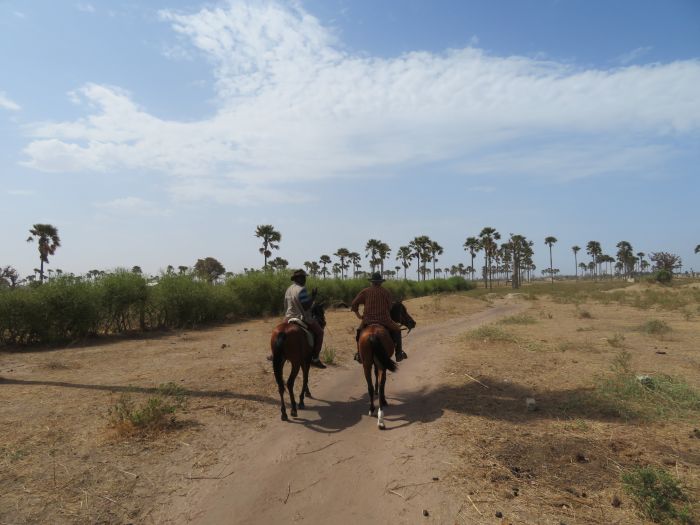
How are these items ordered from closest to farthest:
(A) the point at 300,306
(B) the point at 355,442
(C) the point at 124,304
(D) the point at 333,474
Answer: (D) the point at 333,474
(B) the point at 355,442
(A) the point at 300,306
(C) the point at 124,304

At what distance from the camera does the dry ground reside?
4059 millimetres

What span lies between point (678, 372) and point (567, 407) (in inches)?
166

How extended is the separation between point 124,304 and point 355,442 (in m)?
16.3

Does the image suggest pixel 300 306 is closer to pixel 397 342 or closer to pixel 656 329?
pixel 397 342

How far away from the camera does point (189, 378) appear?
9.48 m

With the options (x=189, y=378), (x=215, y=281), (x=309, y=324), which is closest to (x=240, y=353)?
(x=189, y=378)

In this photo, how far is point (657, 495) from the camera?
372 cm

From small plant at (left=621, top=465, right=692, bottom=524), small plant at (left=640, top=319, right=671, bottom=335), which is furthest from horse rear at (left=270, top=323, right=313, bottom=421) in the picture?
small plant at (left=640, top=319, right=671, bottom=335)

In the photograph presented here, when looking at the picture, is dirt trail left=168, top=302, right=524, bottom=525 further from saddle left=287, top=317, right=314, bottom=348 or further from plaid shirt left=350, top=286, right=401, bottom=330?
plaid shirt left=350, top=286, right=401, bottom=330

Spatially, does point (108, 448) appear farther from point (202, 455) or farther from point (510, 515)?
point (510, 515)

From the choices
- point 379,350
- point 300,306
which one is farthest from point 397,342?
point 300,306

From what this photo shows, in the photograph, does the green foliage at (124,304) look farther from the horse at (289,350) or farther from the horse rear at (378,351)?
the horse rear at (378,351)

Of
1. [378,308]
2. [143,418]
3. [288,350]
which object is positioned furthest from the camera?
[378,308]

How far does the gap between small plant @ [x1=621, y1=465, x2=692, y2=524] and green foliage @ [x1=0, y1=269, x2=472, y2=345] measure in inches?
721
